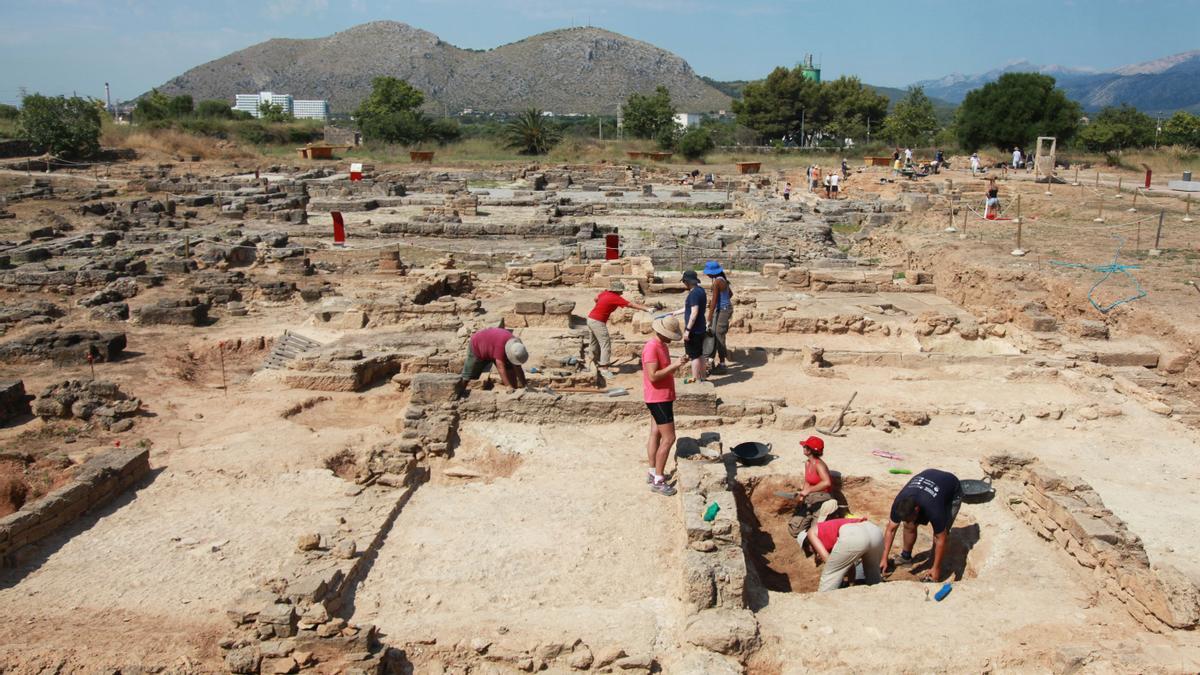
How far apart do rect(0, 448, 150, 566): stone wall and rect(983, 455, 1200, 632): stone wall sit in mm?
8519

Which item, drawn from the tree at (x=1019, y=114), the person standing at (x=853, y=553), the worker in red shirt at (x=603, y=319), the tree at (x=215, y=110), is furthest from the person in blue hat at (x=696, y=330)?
the tree at (x=215, y=110)

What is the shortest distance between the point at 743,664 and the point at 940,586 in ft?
6.01

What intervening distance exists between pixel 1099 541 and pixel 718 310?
6.16 metres

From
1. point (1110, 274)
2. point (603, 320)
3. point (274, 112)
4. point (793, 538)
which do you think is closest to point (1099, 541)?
point (793, 538)

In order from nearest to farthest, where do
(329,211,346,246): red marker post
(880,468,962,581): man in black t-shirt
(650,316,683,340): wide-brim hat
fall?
1. (880,468,962,581): man in black t-shirt
2. (650,316,683,340): wide-brim hat
3. (329,211,346,246): red marker post

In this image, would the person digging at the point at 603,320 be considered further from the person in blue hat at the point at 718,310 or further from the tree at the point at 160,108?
the tree at the point at 160,108

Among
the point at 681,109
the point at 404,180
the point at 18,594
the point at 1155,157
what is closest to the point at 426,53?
the point at 681,109

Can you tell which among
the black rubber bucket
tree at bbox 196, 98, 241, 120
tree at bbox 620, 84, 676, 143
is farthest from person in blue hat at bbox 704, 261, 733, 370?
tree at bbox 196, 98, 241, 120

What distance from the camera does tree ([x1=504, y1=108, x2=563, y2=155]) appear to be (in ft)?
189

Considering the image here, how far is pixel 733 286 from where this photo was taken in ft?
59.5

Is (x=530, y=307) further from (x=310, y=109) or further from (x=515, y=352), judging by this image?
(x=310, y=109)

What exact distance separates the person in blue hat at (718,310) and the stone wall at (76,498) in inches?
276

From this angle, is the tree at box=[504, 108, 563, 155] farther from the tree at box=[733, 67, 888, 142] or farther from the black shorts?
the black shorts

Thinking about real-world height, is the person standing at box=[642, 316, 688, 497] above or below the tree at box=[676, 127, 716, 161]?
below
